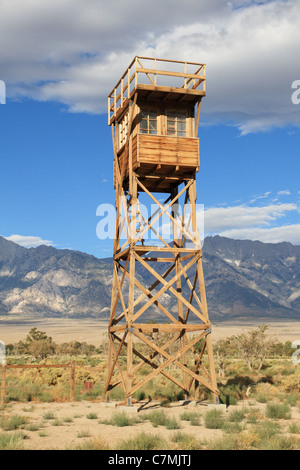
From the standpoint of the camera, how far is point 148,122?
2206cm

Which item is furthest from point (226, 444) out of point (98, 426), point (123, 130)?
point (123, 130)

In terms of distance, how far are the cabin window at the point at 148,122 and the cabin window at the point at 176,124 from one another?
1.91 feet

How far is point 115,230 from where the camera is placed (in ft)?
77.8

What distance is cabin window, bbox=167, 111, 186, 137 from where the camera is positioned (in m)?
22.3

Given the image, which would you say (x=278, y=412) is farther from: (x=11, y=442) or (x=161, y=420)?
(x=11, y=442)

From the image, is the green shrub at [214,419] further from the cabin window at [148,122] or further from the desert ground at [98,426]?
the cabin window at [148,122]

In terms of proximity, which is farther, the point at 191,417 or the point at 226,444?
the point at 191,417

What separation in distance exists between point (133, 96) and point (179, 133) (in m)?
2.35

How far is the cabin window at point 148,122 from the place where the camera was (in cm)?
2198

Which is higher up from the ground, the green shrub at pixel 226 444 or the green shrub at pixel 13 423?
the green shrub at pixel 226 444

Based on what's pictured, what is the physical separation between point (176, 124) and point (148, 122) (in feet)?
3.92


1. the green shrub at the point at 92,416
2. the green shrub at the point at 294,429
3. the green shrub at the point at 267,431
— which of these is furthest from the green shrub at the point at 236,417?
the green shrub at the point at 92,416

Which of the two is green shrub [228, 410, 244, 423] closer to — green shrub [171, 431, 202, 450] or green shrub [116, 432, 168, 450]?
green shrub [171, 431, 202, 450]
